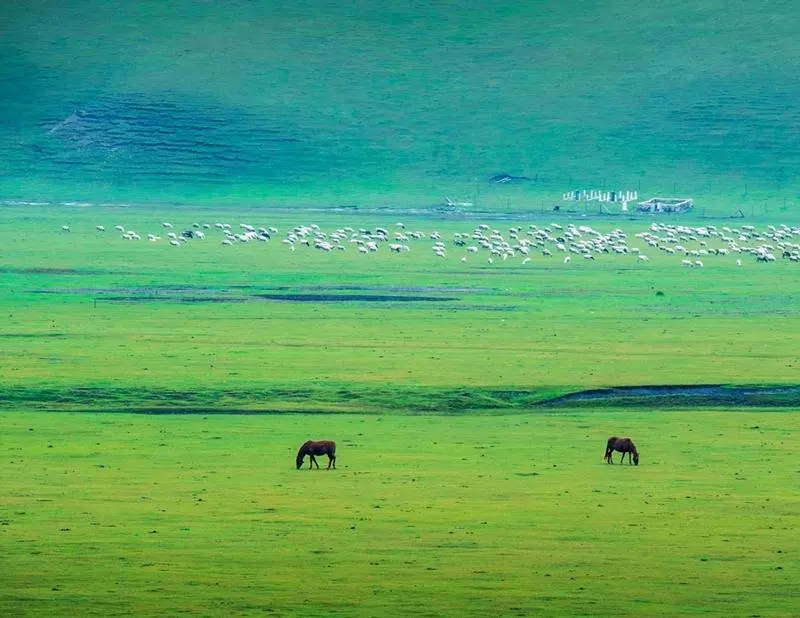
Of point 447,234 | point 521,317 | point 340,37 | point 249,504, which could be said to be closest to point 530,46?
point 340,37

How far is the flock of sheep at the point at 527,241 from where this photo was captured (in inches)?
2692

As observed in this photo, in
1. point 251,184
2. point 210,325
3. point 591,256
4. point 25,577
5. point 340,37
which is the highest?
point 340,37

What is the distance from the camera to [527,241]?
7375 centimetres

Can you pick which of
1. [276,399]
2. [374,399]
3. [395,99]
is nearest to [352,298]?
[374,399]

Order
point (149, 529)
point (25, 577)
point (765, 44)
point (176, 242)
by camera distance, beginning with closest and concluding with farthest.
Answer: point (25, 577) < point (149, 529) < point (176, 242) < point (765, 44)

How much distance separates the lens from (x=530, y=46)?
142000 millimetres

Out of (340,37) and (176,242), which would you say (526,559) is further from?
(340,37)

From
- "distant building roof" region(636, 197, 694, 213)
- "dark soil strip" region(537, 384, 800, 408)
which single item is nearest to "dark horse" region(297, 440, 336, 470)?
"dark soil strip" region(537, 384, 800, 408)

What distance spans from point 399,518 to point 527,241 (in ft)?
182

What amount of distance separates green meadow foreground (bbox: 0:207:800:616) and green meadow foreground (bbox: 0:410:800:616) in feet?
0.15

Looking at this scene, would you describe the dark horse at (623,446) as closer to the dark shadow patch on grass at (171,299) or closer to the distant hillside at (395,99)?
the dark shadow patch on grass at (171,299)

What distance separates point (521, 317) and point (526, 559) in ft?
82.4

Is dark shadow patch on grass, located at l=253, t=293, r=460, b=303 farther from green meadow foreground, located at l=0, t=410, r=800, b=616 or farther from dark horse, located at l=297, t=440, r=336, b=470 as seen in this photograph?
dark horse, located at l=297, t=440, r=336, b=470

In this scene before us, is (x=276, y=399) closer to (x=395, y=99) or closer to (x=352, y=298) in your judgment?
(x=352, y=298)
